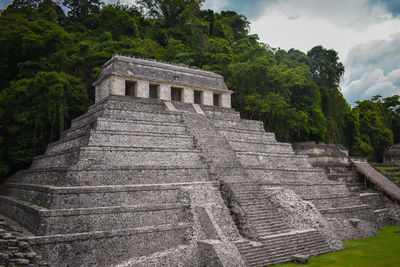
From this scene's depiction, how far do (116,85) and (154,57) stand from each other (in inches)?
499

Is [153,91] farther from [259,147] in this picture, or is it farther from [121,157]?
[121,157]

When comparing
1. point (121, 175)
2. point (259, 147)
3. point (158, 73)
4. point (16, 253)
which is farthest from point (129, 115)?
point (16, 253)

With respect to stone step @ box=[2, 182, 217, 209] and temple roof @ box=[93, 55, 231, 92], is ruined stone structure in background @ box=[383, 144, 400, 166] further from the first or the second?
stone step @ box=[2, 182, 217, 209]

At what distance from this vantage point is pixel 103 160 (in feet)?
41.5

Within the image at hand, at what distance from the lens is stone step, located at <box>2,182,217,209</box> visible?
1045 centimetres

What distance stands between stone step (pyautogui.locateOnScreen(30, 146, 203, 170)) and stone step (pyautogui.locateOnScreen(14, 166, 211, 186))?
14.5 inches

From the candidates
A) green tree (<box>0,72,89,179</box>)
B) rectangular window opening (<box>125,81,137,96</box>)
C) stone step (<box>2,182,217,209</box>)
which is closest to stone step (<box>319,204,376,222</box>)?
stone step (<box>2,182,217,209</box>)

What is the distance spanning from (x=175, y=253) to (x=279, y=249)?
153 inches

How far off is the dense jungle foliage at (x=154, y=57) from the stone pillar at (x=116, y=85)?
4.19 m

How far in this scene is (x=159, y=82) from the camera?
2017 centimetres

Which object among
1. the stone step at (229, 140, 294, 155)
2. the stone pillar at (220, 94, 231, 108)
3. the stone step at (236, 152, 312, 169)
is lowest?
the stone step at (236, 152, 312, 169)

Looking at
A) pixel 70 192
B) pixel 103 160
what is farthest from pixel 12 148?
pixel 70 192

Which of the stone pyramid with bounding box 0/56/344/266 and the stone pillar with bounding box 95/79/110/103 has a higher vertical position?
the stone pillar with bounding box 95/79/110/103

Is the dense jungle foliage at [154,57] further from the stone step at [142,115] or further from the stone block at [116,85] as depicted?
the stone step at [142,115]
